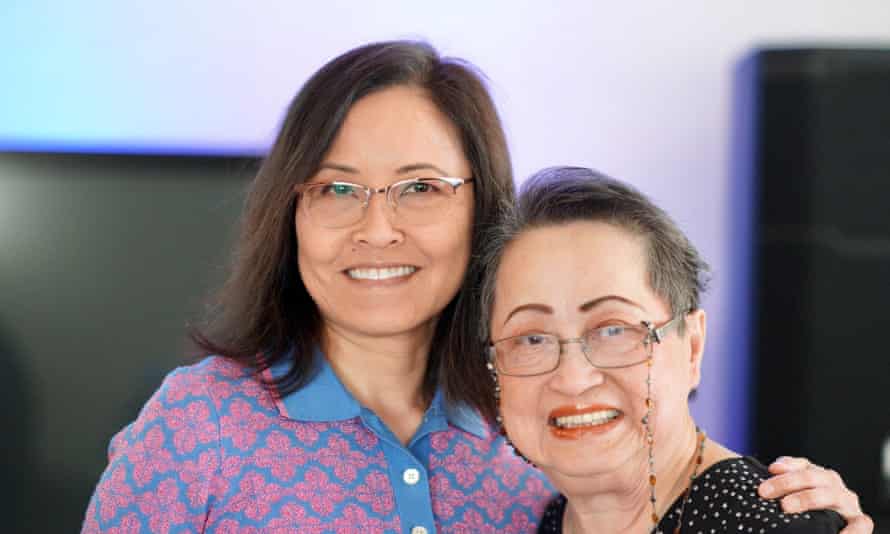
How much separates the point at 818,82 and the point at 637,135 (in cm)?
65

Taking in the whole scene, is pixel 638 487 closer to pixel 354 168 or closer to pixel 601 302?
pixel 601 302

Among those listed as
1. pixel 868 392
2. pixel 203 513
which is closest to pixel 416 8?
pixel 868 392

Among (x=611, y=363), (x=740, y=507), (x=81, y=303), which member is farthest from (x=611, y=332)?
(x=81, y=303)

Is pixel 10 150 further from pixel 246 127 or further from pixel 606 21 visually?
pixel 606 21

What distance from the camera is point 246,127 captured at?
3.11 metres

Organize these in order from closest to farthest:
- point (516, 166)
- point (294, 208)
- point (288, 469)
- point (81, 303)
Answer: point (288, 469) → point (294, 208) → point (81, 303) → point (516, 166)

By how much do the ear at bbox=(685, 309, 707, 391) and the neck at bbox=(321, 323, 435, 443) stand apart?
507mm

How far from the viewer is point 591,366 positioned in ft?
4.69

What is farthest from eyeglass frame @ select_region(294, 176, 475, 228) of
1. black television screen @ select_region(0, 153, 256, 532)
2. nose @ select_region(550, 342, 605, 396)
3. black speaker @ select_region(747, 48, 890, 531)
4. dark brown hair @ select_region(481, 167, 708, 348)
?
black speaker @ select_region(747, 48, 890, 531)

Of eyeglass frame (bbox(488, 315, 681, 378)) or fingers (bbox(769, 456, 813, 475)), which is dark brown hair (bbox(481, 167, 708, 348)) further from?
fingers (bbox(769, 456, 813, 475))

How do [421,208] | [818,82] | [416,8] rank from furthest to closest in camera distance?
[416,8] < [818,82] < [421,208]

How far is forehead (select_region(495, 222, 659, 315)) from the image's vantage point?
4.70 feet

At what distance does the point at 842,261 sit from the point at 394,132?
185 centimetres

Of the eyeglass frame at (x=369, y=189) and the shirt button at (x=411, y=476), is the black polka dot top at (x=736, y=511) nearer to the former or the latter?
the shirt button at (x=411, y=476)
